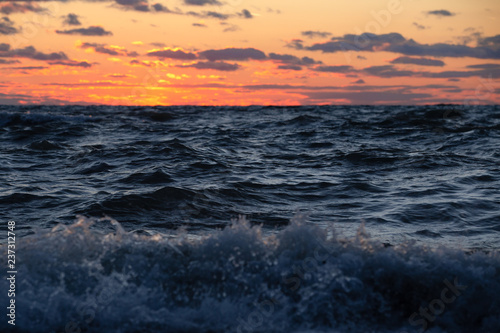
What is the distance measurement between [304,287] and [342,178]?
20.9 feet

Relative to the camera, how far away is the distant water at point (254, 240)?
149 inches

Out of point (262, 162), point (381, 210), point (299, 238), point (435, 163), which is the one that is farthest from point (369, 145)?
point (299, 238)

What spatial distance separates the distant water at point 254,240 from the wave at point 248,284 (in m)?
0.01

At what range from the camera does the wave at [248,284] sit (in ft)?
12.1

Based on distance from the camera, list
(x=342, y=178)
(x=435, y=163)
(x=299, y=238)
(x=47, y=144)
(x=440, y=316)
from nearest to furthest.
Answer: (x=440, y=316) → (x=299, y=238) → (x=342, y=178) → (x=435, y=163) → (x=47, y=144)

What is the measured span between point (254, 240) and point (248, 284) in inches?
20.1

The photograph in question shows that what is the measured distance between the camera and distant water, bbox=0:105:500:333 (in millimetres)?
3795

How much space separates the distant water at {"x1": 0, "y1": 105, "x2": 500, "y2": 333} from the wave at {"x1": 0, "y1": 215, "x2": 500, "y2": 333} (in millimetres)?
12

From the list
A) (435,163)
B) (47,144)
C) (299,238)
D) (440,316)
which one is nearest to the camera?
(440,316)

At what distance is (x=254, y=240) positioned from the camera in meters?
4.43

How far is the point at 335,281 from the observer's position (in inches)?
159

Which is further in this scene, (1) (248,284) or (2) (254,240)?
(2) (254,240)

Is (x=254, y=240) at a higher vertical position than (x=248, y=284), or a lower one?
higher

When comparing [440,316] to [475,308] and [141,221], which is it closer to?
[475,308]
